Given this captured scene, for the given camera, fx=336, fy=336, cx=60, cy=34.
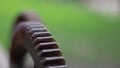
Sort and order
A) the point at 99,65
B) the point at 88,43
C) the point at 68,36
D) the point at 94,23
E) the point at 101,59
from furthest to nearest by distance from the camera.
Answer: the point at 94,23 → the point at 68,36 → the point at 88,43 → the point at 101,59 → the point at 99,65

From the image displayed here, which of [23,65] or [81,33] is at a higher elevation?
[81,33]

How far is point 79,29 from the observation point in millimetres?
3154

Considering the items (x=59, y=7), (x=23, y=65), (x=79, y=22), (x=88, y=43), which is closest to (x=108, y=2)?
(x=59, y=7)

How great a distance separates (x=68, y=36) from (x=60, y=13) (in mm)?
869

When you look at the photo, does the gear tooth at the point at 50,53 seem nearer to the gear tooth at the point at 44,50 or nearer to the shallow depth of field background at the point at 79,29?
the gear tooth at the point at 44,50

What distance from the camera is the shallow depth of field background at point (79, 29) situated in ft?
7.87

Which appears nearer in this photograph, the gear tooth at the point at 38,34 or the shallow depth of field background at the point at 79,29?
the gear tooth at the point at 38,34

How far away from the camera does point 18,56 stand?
20.9 inches

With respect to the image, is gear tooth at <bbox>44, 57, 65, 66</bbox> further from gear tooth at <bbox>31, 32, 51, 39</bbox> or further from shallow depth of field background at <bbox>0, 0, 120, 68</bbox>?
shallow depth of field background at <bbox>0, 0, 120, 68</bbox>

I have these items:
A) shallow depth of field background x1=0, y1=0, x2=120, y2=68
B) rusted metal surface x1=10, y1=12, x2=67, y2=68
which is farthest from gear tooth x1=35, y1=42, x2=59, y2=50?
shallow depth of field background x1=0, y1=0, x2=120, y2=68

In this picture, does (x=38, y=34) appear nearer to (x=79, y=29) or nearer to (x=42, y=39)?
(x=42, y=39)

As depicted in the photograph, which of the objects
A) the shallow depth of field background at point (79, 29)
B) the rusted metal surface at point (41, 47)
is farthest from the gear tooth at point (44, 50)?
the shallow depth of field background at point (79, 29)

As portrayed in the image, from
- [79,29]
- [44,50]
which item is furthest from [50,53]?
[79,29]

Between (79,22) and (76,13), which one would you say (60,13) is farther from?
(79,22)
